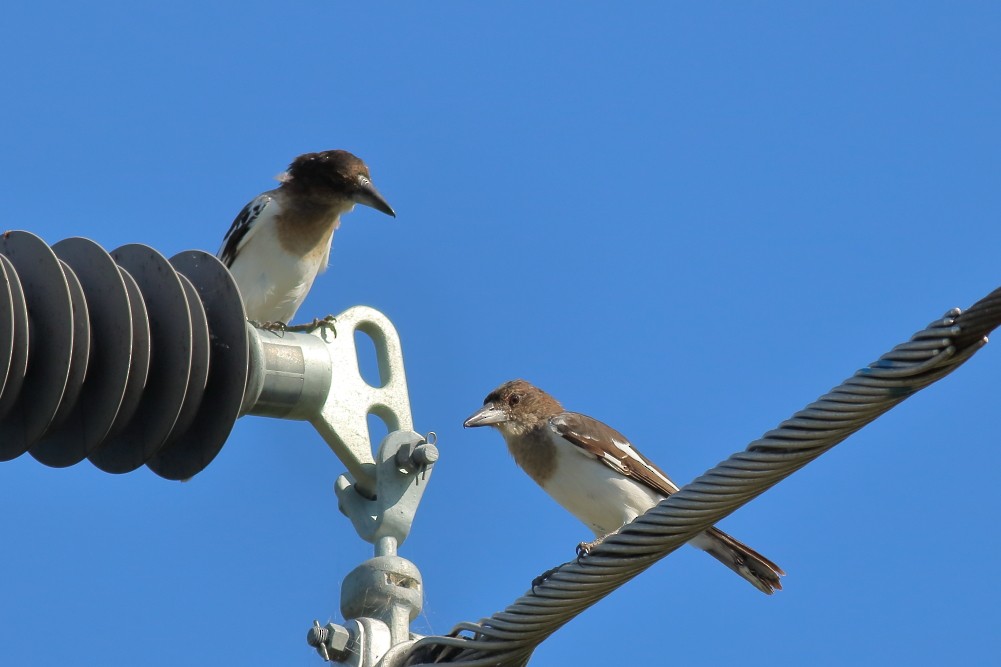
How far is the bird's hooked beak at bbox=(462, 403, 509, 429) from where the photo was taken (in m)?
9.10

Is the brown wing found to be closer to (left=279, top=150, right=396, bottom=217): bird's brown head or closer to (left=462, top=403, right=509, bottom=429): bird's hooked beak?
(left=462, top=403, right=509, bottom=429): bird's hooked beak

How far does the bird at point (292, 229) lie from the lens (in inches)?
392

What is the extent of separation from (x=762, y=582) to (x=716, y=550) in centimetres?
30

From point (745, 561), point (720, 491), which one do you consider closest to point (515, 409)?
point (745, 561)

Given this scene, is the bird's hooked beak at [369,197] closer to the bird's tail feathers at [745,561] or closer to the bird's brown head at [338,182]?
the bird's brown head at [338,182]

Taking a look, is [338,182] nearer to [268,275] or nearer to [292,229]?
[292,229]

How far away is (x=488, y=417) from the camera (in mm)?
9109

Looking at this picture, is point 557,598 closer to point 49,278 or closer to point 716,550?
point 49,278

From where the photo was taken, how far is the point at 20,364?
14.9 ft

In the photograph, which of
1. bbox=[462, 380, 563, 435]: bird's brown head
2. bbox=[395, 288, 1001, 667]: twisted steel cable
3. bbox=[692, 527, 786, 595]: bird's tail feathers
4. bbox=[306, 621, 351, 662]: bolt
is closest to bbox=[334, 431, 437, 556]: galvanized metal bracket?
bbox=[306, 621, 351, 662]: bolt

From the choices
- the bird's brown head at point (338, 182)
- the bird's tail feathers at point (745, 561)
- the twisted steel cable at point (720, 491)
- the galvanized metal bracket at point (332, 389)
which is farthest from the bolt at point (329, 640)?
the bird's brown head at point (338, 182)

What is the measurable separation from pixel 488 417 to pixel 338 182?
222cm

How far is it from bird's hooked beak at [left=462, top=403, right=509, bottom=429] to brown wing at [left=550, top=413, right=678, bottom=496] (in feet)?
1.39

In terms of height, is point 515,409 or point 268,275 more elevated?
point 268,275
